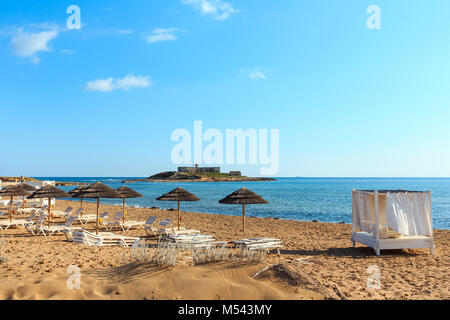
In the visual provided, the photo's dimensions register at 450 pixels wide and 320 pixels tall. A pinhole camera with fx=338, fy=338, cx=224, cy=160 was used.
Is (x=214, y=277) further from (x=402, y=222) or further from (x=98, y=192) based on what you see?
(x=98, y=192)

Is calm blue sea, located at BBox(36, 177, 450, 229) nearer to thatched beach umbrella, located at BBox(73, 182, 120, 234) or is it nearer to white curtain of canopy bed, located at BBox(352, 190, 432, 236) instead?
white curtain of canopy bed, located at BBox(352, 190, 432, 236)

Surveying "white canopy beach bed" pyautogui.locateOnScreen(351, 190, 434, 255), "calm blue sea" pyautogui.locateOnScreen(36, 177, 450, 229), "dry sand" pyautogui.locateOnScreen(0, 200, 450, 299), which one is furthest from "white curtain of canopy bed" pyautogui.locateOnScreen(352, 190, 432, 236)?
"calm blue sea" pyautogui.locateOnScreen(36, 177, 450, 229)

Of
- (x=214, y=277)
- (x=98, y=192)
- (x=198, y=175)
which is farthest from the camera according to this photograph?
(x=198, y=175)

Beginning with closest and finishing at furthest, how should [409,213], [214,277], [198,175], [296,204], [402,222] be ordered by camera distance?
1. [214,277]
2. [402,222]
3. [409,213]
4. [296,204]
5. [198,175]

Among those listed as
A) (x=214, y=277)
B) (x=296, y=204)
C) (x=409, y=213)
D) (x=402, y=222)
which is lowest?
(x=296, y=204)

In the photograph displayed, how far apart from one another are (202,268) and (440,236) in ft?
37.7

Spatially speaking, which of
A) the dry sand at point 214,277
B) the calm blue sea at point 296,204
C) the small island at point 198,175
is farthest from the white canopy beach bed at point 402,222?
the small island at point 198,175

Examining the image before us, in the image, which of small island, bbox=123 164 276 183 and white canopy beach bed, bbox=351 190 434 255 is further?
small island, bbox=123 164 276 183

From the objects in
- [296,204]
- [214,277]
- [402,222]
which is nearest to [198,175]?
[296,204]

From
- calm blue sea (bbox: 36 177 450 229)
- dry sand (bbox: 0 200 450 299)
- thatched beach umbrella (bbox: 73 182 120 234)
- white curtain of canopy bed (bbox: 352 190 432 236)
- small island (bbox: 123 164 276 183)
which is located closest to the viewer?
dry sand (bbox: 0 200 450 299)

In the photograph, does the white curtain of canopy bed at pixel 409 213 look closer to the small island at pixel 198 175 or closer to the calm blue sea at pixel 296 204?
the calm blue sea at pixel 296 204

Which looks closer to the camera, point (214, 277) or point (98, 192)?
point (214, 277)
